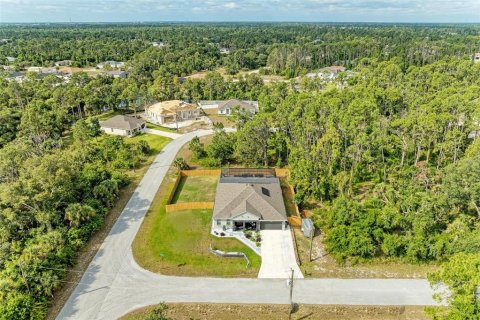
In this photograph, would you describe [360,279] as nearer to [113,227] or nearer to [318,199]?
[318,199]

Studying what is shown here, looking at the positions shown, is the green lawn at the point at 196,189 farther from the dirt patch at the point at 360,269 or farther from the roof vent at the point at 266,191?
the dirt patch at the point at 360,269

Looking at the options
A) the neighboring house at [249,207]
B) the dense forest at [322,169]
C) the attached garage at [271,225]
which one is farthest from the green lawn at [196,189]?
the attached garage at [271,225]

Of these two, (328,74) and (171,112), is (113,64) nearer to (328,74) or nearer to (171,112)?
(171,112)

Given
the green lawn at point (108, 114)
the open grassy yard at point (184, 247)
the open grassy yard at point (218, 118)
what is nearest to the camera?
the open grassy yard at point (184, 247)

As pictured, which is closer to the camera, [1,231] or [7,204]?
[1,231]

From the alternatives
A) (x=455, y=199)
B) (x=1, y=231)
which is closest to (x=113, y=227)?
(x=1, y=231)

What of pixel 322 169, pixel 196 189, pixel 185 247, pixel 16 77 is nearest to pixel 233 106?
Result: pixel 196 189
